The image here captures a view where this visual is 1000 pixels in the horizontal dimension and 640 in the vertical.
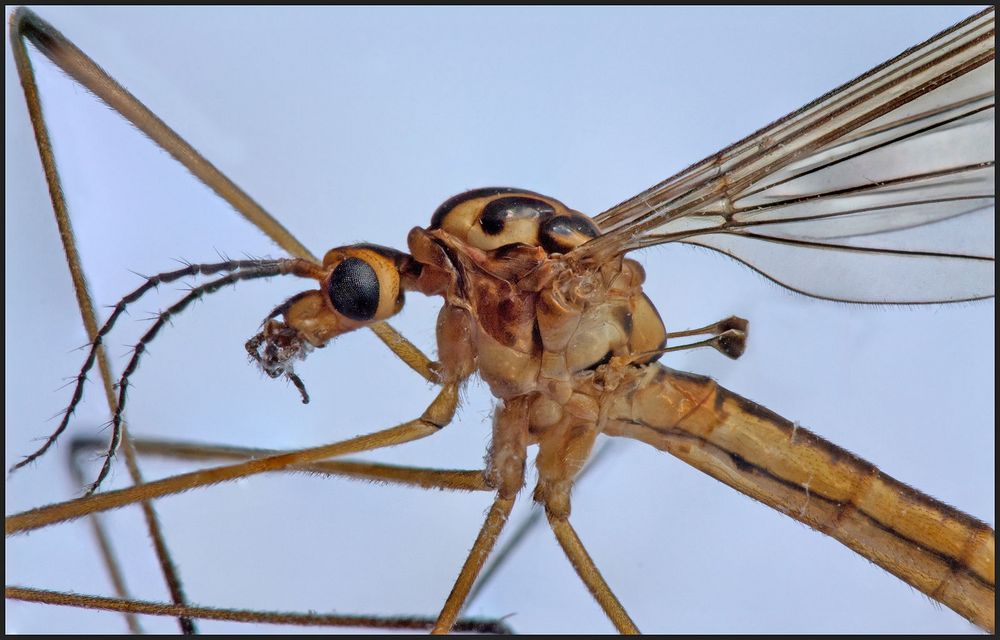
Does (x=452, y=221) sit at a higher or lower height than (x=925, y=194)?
higher

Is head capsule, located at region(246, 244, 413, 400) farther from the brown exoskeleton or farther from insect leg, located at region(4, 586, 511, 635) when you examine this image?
insect leg, located at region(4, 586, 511, 635)

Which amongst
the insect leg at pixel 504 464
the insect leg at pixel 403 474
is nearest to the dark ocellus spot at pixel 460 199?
the insect leg at pixel 504 464

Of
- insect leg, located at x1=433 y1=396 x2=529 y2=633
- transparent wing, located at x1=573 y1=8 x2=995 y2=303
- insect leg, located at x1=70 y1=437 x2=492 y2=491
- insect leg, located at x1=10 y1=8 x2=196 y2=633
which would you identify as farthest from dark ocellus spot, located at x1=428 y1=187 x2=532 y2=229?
insect leg, located at x1=10 y1=8 x2=196 y2=633

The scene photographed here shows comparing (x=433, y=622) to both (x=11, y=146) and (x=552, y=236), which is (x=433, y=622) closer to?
(x=552, y=236)

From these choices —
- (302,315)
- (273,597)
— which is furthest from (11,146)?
(273,597)

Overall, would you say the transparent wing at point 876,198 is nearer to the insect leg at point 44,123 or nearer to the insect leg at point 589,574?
the insect leg at point 589,574
